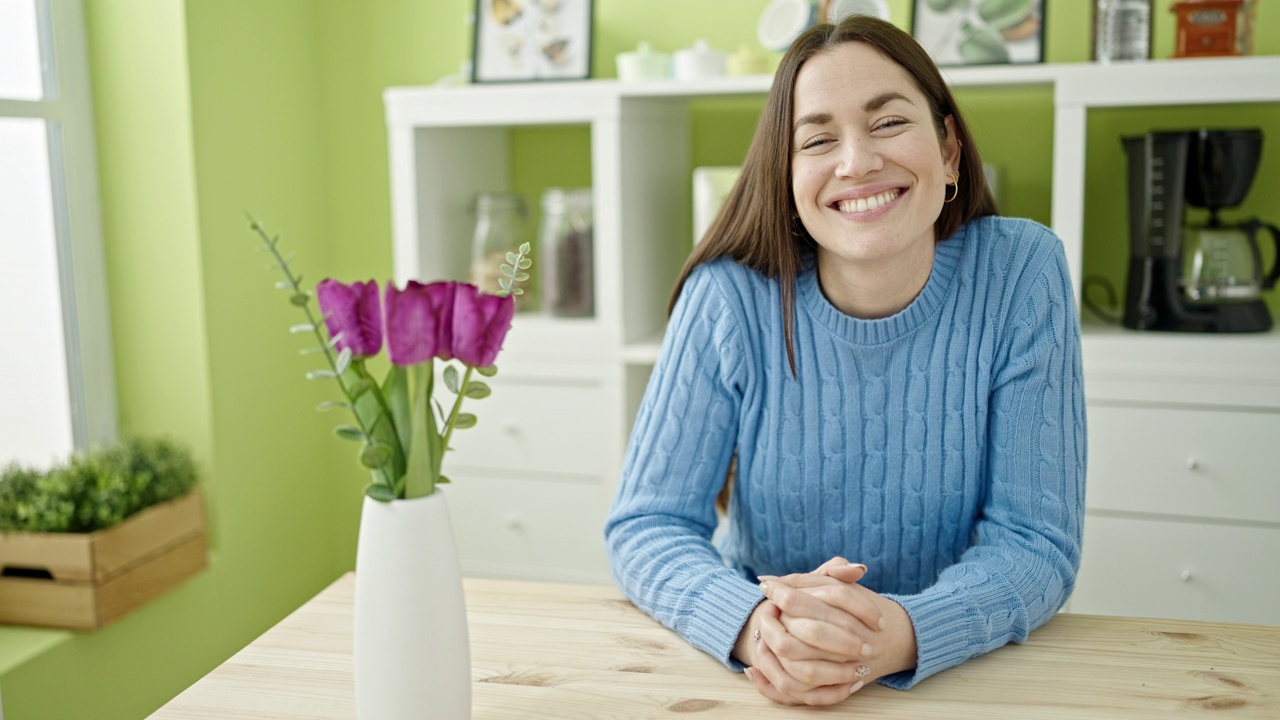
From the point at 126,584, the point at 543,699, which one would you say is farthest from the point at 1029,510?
the point at 126,584

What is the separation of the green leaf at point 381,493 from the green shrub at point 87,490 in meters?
1.31

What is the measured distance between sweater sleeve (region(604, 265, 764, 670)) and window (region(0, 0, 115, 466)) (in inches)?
55.4

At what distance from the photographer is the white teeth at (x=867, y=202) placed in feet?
4.42

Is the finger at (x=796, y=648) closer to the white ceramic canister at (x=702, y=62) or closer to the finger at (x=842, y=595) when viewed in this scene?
the finger at (x=842, y=595)

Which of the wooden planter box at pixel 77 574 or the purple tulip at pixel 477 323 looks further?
the wooden planter box at pixel 77 574

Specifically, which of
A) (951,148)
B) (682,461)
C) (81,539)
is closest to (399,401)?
(682,461)

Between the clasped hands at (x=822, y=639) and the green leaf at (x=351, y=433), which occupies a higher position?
the green leaf at (x=351, y=433)

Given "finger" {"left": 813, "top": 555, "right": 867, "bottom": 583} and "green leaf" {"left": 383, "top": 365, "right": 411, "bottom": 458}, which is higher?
"green leaf" {"left": 383, "top": 365, "right": 411, "bottom": 458}

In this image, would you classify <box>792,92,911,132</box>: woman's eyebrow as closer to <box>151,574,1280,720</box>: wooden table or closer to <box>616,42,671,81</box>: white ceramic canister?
<box>151,574,1280,720</box>: wooden table

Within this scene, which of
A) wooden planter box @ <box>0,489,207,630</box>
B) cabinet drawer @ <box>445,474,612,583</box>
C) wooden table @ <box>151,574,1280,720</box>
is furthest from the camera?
cabinet drawer @ <box>445,474,612,583</box>

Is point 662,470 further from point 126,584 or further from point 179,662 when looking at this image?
point 179,662

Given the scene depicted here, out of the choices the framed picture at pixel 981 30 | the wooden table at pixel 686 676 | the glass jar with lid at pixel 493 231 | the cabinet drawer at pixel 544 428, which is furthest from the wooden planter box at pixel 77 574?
the framed picture at pixel 981 30

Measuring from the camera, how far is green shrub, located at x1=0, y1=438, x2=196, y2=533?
1958 millimetres

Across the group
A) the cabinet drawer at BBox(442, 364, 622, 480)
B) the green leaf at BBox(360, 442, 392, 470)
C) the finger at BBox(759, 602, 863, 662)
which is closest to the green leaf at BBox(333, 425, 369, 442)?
the green leaf at BBox(360, 442, 392, 470)
